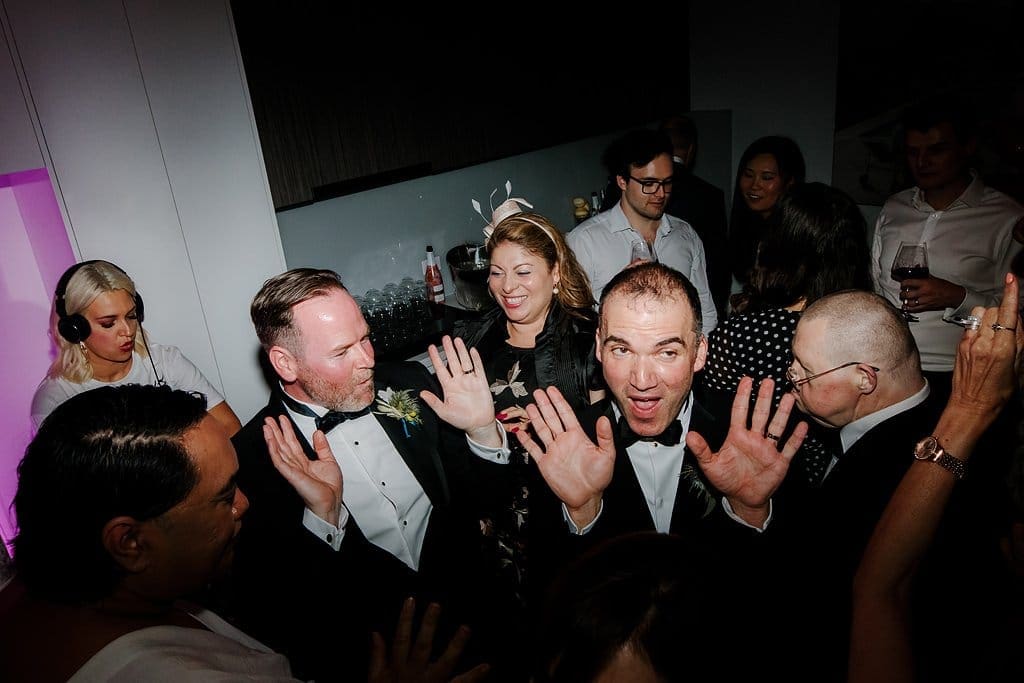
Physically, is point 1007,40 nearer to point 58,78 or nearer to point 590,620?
point 590,620

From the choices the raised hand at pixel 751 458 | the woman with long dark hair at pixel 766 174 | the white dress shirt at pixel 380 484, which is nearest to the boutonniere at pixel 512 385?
the white dress shirt at pixel 380 484

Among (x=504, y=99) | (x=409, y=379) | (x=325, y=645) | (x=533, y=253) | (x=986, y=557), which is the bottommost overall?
(x=325, y=645)

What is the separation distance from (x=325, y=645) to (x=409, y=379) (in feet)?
3.06

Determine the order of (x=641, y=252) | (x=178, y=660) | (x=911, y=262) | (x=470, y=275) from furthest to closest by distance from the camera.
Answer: (x=470, y=275) < (x=641, y=252) < (x=911, y=262) < (x=178, y=660)

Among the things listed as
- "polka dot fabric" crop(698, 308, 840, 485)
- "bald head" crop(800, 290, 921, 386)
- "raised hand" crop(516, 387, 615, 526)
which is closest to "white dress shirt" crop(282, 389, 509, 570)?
"raised hand" crop(516, 387, 615, 526)

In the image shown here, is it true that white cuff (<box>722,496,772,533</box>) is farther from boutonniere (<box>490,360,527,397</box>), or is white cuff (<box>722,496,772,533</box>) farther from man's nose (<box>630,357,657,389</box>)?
boutonniere (<box>490,360,527,397</box>)

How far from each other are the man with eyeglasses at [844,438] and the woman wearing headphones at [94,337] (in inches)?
77.4

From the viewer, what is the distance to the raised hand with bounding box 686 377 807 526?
1562 millimetres

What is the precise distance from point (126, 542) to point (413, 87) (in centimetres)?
279

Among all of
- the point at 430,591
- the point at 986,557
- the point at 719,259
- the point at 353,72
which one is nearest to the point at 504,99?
the point at 353,72

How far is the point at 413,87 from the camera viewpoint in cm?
327

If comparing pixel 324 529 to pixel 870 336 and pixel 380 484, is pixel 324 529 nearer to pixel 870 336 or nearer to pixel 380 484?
pixel 380 484

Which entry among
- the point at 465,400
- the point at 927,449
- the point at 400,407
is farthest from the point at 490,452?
the point at 927,449

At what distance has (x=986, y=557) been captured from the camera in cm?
138
